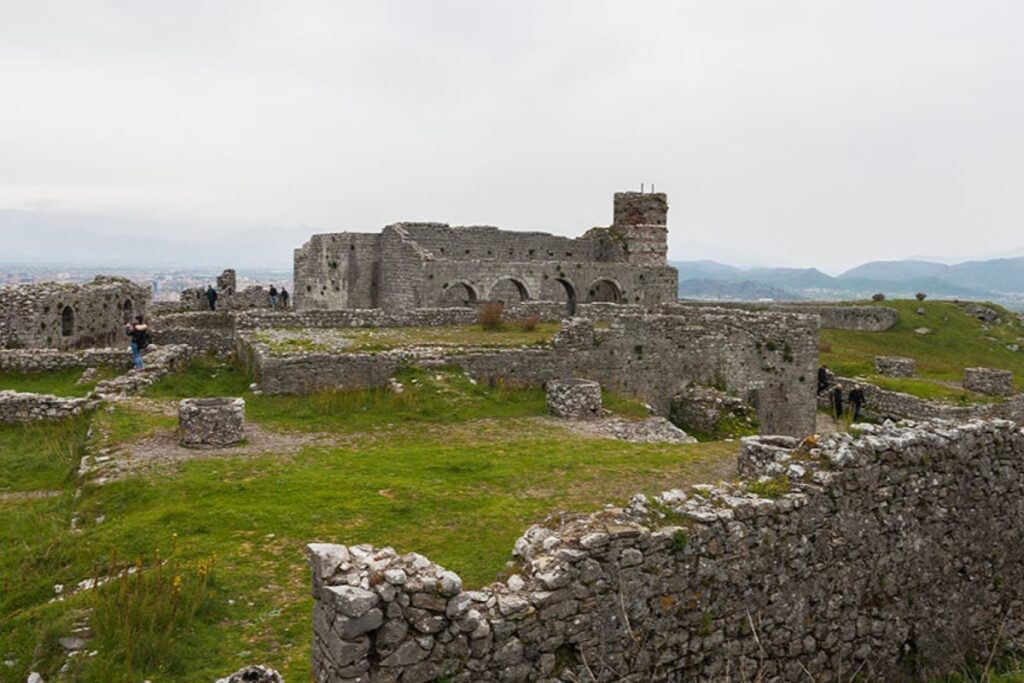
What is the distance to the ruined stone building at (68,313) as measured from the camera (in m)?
24.1

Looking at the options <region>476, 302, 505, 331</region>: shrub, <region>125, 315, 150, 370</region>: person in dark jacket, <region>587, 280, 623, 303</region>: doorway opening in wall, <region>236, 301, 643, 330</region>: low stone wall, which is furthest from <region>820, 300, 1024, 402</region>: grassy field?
<region>125, 315, 150, 370</region>: person in dark jacket

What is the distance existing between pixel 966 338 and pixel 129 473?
5603 centimetres

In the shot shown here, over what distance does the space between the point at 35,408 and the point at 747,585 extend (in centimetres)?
1574

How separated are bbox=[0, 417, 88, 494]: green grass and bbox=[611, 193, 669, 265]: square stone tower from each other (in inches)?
1263

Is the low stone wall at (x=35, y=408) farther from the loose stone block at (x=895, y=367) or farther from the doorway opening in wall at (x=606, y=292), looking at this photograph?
the loose stone block at (x=895, y=367)

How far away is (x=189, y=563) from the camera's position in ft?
27.8

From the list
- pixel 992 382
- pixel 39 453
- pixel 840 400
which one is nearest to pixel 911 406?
pixel 840 400

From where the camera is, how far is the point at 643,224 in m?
43.9

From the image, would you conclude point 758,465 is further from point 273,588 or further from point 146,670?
point 146,670

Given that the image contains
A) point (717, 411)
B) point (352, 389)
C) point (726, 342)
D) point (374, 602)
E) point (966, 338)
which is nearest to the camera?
point (374, 602)

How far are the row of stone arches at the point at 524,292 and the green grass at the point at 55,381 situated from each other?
1576 cm

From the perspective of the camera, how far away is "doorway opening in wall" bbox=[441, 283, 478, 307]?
34.1 metres

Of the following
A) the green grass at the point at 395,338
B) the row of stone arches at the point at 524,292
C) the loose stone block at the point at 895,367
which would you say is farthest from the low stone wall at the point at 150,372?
the loose stone block at the point at 895,367

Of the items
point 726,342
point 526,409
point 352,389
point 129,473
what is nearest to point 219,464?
point 129,473
